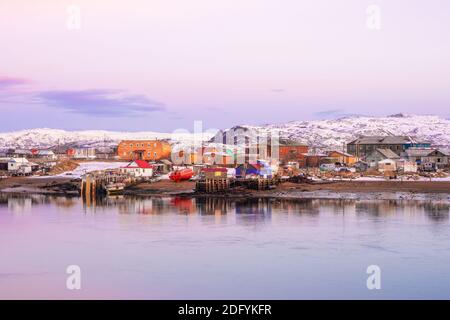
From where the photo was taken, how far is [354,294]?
792 inches

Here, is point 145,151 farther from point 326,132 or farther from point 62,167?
point 326,132

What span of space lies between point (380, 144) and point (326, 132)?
79325 millimetres

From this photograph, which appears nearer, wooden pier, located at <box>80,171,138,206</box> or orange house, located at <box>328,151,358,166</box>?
wooden pier, located at <box>80,171,138,206</box>

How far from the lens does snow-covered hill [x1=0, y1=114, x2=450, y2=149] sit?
146750mm

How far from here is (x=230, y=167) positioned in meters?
65.5

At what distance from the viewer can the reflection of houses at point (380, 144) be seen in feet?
263

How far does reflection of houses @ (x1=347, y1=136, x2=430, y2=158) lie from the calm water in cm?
4014

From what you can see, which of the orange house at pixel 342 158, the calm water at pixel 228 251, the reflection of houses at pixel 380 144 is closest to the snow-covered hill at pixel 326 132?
the reflection of houses at pixel 380 144

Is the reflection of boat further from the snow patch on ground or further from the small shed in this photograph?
the small shed

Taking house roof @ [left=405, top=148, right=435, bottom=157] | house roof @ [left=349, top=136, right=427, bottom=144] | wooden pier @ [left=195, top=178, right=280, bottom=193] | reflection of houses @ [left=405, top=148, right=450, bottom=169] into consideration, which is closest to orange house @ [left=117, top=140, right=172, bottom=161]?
house roof @ [left=349, top=136, right=427, bottom=144]

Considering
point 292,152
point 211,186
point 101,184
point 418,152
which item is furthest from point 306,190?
point 292,152

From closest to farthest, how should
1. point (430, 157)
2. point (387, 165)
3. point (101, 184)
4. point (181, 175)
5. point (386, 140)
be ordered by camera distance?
point (101, 184)
point (181, 175)
point (387, 165)
point (430, 157)
point (386, 140)

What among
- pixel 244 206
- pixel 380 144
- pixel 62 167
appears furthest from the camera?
pixel 380 144
